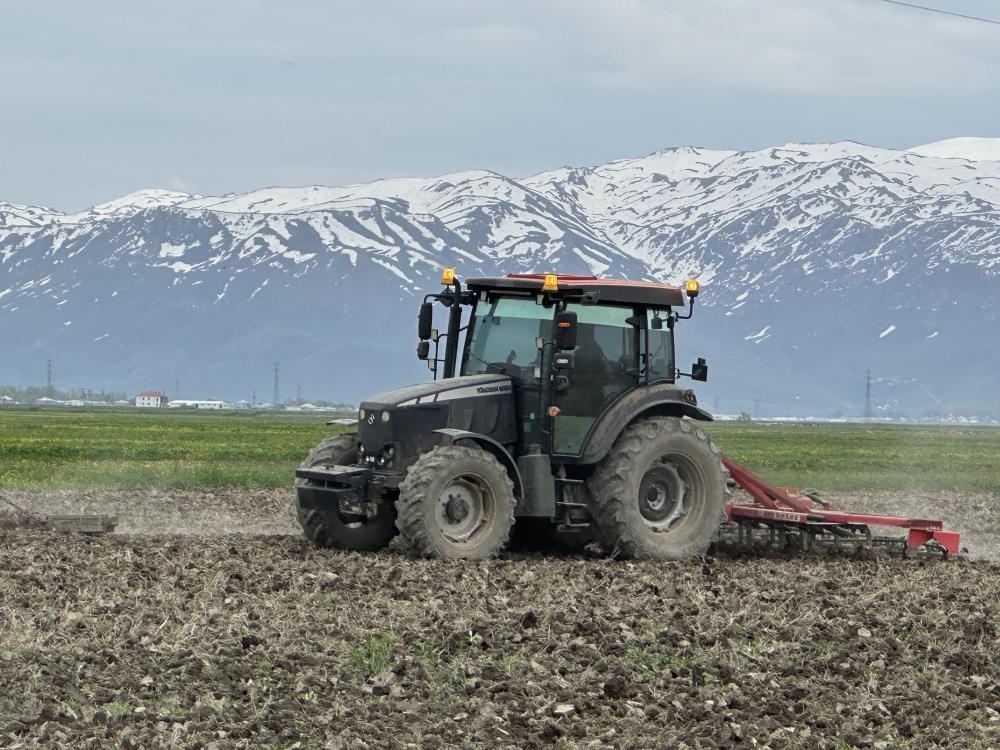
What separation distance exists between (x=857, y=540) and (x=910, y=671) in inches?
257

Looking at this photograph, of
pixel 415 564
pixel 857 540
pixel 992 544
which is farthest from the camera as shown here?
pixel 992 544

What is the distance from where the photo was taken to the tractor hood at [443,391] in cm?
1597

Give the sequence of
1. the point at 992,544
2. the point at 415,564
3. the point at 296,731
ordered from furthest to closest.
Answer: the point at 992,544
the point at 415,564
the point at 296,731

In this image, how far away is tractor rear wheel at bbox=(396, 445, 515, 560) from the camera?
15.2 metres

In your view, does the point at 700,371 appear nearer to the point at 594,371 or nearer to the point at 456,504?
the point at 594,371

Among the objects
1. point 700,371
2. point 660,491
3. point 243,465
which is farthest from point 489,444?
point 243,465

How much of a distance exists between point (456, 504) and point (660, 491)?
2.60 meters

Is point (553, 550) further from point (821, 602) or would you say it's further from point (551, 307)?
point (821, 602)

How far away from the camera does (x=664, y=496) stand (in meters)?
17.1

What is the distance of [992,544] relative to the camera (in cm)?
2206

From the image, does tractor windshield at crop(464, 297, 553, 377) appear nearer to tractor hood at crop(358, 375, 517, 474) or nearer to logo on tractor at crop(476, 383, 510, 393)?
logo on tractor at crop(476, 383, 510, 393)

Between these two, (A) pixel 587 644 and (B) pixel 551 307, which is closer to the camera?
(A) pixel 587 644

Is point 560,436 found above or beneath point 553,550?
above

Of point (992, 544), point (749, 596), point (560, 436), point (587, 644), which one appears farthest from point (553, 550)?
point (992, 544)
